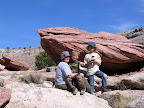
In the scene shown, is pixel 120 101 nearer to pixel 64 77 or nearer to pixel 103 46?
pixel 64 77

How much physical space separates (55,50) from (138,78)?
5.77 metres

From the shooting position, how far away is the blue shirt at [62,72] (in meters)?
4.90

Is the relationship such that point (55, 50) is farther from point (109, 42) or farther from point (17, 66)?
point (17, 66)

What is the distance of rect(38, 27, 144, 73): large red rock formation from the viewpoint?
11406mm

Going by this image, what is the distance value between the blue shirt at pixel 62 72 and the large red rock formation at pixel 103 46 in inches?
247

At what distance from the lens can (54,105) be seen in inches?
173

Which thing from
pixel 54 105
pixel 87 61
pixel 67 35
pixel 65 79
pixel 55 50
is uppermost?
pixel 67 35

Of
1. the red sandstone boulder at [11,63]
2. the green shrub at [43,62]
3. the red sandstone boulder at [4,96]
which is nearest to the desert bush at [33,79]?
the red sandstone boulder at [4,96]

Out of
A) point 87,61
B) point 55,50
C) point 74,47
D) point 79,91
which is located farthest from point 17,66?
point 79,91

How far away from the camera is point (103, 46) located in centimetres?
1157

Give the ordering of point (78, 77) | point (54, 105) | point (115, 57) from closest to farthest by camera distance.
→ point (54, 105)
point (78, 77)
point (115, 57)

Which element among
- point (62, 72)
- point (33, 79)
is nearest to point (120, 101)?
point (62, 72)

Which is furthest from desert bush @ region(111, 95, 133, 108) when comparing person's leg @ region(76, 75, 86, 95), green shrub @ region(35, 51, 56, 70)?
green shrub @ region(35, 51, 56, 70)

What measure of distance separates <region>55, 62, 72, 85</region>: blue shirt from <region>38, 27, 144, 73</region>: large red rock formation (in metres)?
6.27
